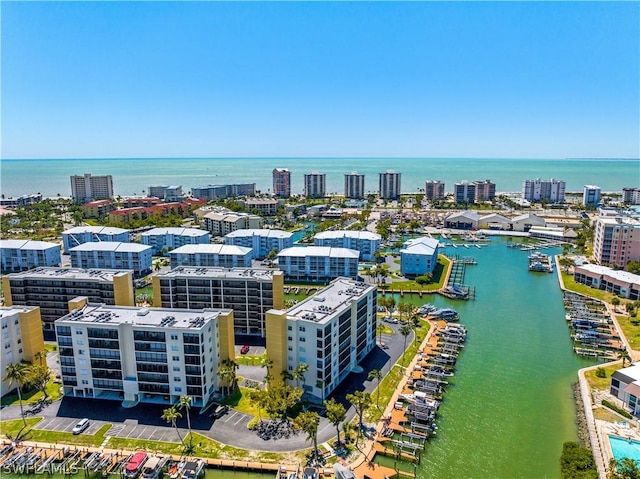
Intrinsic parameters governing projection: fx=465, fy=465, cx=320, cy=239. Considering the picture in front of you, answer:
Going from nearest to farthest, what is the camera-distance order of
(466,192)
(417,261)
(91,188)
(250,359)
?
(250,359), (417,261), (466,192), (91,188)

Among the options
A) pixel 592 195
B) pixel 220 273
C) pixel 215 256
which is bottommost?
pixel 215 256

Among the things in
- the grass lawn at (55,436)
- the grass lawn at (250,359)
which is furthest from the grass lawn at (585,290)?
the grass lawn at (55,436)

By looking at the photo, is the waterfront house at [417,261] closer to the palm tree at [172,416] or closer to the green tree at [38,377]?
the palm tree at [172,416]

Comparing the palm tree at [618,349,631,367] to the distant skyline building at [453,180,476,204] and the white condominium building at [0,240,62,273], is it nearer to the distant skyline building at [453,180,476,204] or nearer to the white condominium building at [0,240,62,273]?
the white condominium building at [0,240,62,273]

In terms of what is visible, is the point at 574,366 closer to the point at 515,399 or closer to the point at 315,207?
the point at 515,399

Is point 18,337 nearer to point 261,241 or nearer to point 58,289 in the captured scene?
point 58,289

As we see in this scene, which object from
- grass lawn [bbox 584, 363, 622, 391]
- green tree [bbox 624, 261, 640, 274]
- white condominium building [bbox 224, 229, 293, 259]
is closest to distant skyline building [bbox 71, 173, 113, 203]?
white condominium building [bbox 224, 229, 293, 259]

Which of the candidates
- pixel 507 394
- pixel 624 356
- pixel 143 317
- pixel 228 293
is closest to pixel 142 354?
pixel 143 317

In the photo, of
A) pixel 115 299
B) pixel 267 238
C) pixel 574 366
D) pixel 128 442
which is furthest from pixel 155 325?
pixel 267 238
